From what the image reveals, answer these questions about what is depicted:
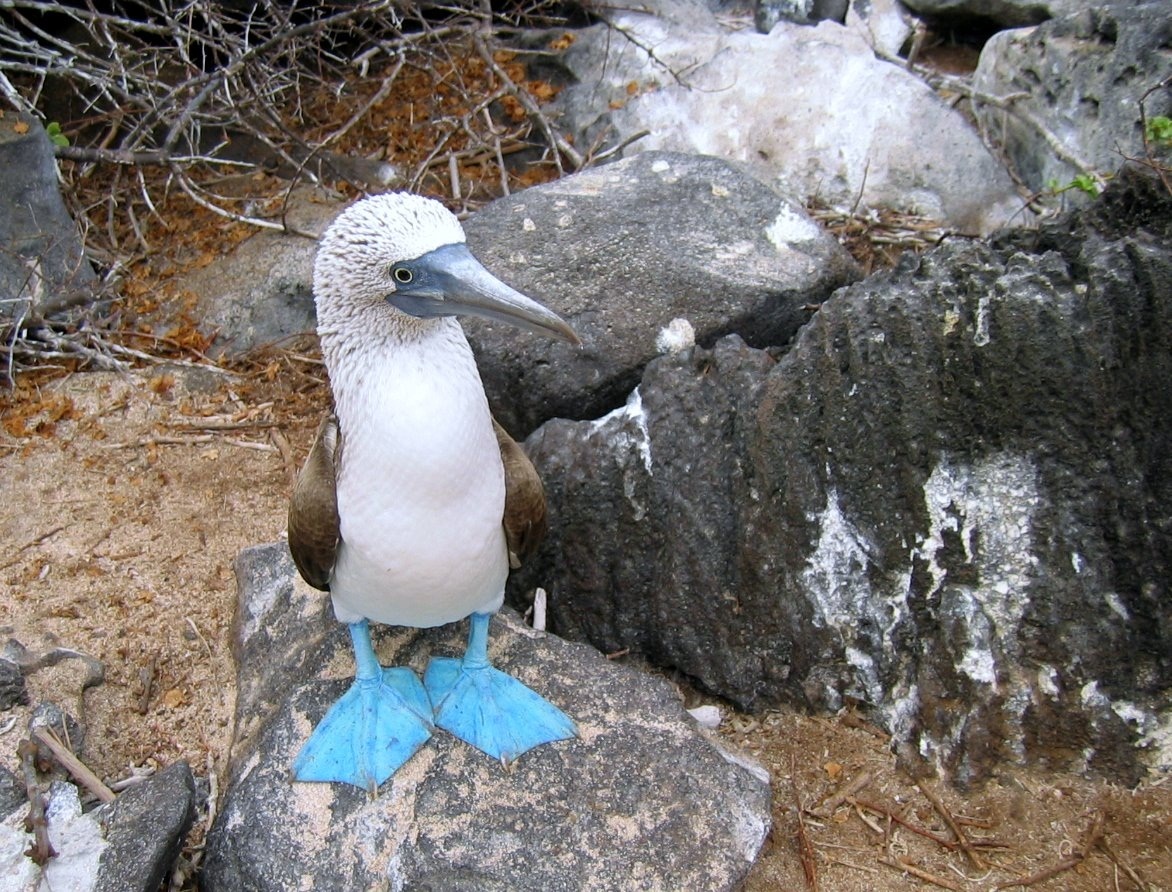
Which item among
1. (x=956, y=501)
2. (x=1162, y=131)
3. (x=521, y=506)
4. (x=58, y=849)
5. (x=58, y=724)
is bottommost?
(x=58, y=724)

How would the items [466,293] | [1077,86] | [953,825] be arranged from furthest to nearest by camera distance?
[1077,86], [953,825], [466,293]

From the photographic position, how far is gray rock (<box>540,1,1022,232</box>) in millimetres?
4590

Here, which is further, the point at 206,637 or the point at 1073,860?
the point at 206,637

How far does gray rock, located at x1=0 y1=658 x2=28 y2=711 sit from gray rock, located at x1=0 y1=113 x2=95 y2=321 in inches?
73.2

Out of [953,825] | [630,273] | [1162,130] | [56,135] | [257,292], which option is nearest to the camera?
[953,825]

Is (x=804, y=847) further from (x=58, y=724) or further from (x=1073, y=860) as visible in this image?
(x=58, y=724)

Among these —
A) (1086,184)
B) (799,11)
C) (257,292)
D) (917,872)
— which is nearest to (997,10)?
(799,11)

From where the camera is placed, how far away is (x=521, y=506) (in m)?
2.64

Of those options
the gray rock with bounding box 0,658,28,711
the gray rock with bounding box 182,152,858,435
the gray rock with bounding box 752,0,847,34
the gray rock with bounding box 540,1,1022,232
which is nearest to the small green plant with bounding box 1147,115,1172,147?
the gray rock with bounding box 182,152,858,435

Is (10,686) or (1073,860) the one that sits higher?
(1073,860)

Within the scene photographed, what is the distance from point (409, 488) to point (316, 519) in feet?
0.99

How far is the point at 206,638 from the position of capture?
3303 mm

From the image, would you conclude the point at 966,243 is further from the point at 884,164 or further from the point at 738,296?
the point at 884,164

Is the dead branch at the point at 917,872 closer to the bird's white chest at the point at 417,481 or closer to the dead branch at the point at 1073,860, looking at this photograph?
the dead branch at the point at 1073,860
